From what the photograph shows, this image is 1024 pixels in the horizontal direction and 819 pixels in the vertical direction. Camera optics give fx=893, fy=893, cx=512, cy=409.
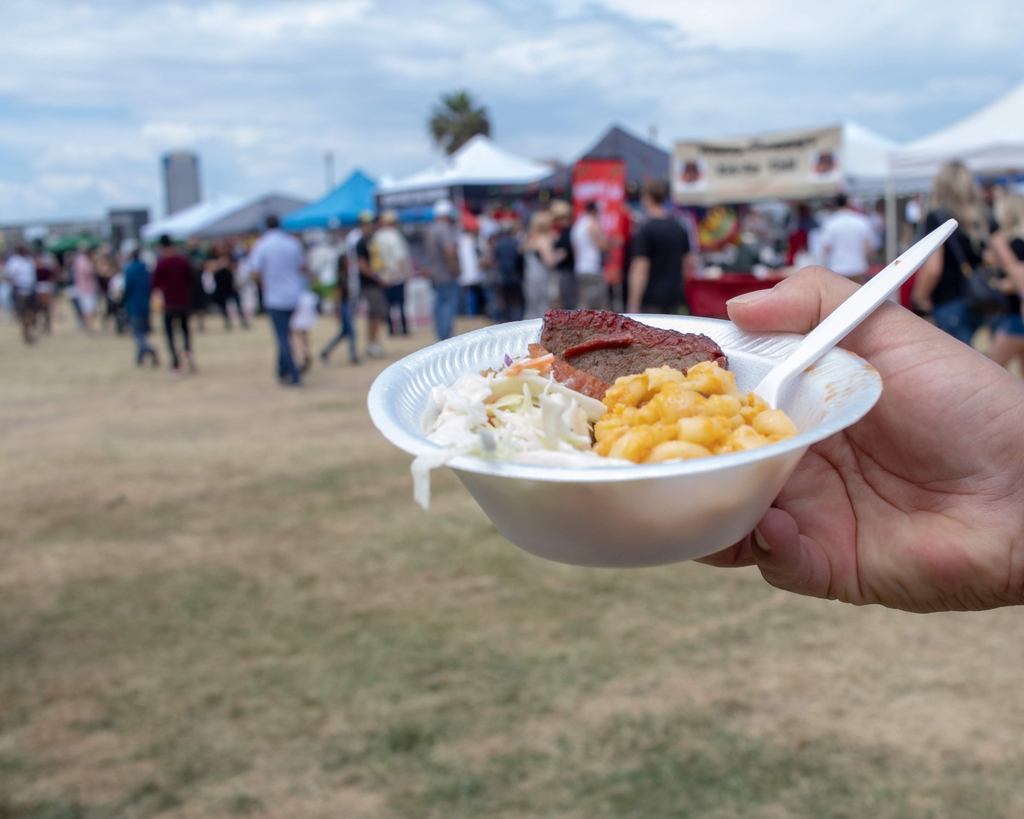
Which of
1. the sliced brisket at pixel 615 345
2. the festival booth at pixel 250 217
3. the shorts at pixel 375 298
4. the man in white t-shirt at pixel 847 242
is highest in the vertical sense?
the festival booth at pixel 250 217

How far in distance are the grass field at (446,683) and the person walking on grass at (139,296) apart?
8039mm

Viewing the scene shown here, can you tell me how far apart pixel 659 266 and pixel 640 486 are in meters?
6.61

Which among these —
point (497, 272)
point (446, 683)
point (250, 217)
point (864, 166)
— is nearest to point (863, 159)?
point (864, 166)

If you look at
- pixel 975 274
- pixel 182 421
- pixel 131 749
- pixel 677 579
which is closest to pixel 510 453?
pixel 131 749

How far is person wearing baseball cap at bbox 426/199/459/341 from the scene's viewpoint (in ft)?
38.2

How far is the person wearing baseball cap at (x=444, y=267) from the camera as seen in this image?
11.7 meters

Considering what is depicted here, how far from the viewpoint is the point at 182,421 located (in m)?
9.01

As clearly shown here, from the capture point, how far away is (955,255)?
5805 millimetres

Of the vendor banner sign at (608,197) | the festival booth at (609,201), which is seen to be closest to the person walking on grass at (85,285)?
the festival booth at (609,201)

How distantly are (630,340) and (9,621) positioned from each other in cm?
403

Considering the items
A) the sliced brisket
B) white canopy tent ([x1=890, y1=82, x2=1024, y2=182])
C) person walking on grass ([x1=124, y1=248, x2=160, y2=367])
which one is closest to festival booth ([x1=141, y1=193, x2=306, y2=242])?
person walking on grass ([x1=124, y1=248, x2=160, y2=367])

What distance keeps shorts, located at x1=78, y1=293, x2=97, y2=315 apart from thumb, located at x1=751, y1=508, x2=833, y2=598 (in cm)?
2076

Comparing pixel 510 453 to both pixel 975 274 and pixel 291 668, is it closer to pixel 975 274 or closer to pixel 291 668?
pixel 291 668

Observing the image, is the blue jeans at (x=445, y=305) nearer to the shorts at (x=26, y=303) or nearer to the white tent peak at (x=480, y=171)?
the white tent peak at (x=480, y=171)
